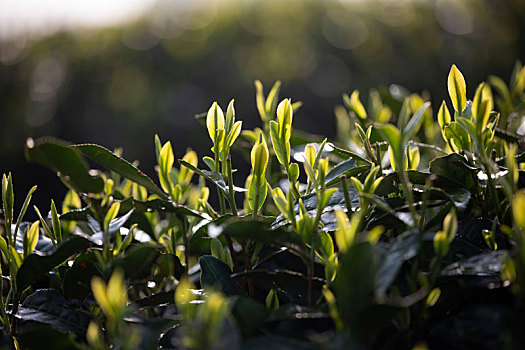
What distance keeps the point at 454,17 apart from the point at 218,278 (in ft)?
21.1

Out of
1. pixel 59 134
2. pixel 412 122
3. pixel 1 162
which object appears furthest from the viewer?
pixel 59 134

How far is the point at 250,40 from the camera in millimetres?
6227

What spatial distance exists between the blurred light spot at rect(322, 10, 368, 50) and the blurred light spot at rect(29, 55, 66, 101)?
137 inches

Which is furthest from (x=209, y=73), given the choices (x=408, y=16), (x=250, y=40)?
(x=408, y=16)

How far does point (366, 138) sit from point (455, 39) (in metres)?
6.04

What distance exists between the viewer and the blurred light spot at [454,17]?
620cm

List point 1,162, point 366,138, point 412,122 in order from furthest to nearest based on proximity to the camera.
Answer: point 1,162, point 366,138, point 412,122

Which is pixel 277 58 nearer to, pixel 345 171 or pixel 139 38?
pixel 139 38

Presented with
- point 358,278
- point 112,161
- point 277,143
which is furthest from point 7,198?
point 358,278

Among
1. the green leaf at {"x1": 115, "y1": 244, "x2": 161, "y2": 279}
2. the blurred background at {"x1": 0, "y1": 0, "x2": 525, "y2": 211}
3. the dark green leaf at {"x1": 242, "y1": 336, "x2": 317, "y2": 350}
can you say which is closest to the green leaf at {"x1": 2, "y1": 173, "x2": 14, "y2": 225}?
the green leaf at {"x1": 115, "y1": 244, "x2": 161, "y2": 279}

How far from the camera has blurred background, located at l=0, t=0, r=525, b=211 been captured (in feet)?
19.5

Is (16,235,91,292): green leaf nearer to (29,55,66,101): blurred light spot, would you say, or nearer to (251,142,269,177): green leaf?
(251,142,269,177): green leaf

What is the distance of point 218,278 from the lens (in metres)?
0.73

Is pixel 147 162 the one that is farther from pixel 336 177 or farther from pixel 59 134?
pixel 336 177
